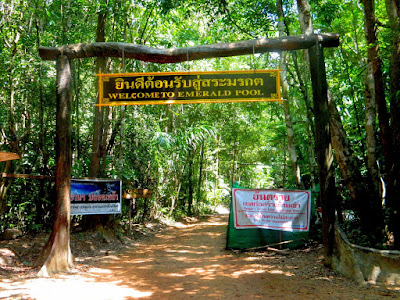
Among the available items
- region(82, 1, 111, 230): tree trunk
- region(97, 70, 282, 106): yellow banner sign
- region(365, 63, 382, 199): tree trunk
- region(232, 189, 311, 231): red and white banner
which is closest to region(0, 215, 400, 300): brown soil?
region(82, 1, 111, 230): tree trunk

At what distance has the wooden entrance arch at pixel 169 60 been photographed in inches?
258

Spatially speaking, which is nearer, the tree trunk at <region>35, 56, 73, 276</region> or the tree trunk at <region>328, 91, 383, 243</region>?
the tree trunk at <region>35, 56, 73, 276</region>

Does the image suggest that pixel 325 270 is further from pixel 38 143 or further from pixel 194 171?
pixel 194 171

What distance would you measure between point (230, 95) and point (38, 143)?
6.66 metres

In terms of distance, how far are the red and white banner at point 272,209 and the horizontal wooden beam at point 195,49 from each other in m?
3.43

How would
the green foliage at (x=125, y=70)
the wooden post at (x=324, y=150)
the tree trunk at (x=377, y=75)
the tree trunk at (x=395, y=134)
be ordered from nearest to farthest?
the tree trunk at (x=395, y=134) → the wooden post at (x=324, y=150) → the tree trunk at (x=377, y=75) → the green foliage at (x=125, y=70)

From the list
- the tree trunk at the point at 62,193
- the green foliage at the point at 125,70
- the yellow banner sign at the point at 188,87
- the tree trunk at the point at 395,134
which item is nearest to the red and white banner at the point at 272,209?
the green foliage at the point at 125,70

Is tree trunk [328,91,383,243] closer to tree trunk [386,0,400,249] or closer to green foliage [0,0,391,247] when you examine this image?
tree trunk [386,0,400,249]

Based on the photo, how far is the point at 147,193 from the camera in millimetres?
12281

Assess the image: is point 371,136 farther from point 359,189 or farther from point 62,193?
point 62,193

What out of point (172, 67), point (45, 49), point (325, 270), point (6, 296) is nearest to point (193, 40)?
point (172, 67)

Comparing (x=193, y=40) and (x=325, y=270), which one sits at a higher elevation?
(x=193, y=40)

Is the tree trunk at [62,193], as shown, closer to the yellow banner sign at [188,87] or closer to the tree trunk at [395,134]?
the yellow banner sign at [188,87]

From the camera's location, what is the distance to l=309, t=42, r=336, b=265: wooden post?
6.50 meters
